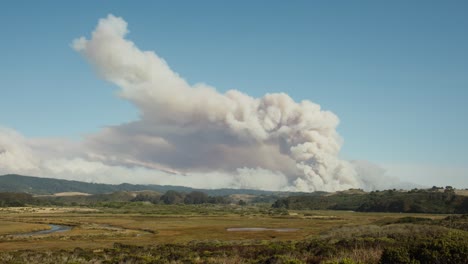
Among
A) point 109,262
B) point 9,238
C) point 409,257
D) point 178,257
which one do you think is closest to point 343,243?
point 178,257

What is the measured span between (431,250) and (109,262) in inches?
1097

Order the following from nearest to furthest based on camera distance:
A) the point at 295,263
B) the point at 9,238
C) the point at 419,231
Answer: the point at 295,263, the point at 419,231, the point at 9,238

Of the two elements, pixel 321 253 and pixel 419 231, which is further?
pixel 419 231

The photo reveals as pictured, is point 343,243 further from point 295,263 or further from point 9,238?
point 9,238

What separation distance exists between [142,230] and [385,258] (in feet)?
354

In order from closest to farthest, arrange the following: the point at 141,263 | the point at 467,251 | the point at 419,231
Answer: the point at 467,251, the point at 141,263, the point at 419,231

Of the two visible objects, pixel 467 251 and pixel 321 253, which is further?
pixel 321 253

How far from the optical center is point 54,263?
4041 centimetres

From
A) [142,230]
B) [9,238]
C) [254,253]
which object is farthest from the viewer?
[142,230]

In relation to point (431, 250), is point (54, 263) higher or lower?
lower

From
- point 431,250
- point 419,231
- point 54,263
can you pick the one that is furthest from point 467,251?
point 419,231

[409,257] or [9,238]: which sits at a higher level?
[409,257]

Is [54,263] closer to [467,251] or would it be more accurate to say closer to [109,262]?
[109,262]

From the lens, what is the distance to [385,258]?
29.5m
